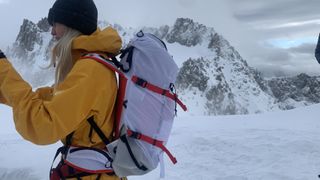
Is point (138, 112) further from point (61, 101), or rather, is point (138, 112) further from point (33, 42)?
point (33, 42)

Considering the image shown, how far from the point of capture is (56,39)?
3.10 metres

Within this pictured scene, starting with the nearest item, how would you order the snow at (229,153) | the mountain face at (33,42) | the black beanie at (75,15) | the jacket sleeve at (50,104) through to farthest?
the jacket sleeve at (50,104), the black beanie at (75,15), the snow at (229,153), the mountain face at (33,42)

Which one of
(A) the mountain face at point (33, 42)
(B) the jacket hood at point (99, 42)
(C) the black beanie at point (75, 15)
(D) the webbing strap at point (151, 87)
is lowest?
(A) the mountain face at point (33, 42)

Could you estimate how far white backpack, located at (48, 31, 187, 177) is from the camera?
9.34 ft

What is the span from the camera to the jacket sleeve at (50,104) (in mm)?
2567

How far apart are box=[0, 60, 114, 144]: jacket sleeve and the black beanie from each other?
435mm

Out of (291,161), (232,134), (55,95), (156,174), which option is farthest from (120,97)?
(232,134)

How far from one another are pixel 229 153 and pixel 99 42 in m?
6.65

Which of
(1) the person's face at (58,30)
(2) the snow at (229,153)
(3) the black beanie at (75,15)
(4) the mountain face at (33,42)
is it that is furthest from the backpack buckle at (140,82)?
(4) the mountain face at (33,42)

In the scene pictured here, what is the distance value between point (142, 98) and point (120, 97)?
0.52ft

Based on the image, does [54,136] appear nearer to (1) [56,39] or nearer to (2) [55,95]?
(2) [55,95]

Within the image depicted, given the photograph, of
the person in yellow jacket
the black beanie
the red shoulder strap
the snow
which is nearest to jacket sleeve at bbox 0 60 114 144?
the person in yellow jacket

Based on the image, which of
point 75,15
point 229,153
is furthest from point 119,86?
point 229,153

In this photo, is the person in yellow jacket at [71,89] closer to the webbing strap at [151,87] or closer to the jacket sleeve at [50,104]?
the jacket sleeve at [50,104]
